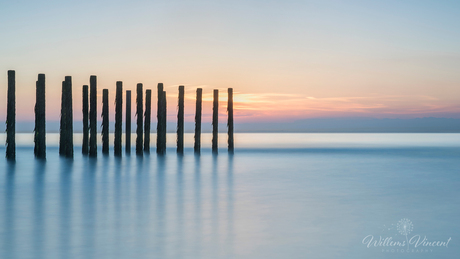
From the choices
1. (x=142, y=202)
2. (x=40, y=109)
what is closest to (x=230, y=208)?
(x=142, y=202)

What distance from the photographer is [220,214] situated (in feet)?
26.5

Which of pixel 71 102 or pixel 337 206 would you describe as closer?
pixel 337 206

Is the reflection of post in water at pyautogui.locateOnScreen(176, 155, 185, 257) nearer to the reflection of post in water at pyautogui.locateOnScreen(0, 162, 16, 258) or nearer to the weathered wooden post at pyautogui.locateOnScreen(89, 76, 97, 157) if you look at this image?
the reflection of post in water at pyautogui.locateOnScreen(0, 162, 16, 258)

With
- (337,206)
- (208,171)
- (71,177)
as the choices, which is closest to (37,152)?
(71,177)

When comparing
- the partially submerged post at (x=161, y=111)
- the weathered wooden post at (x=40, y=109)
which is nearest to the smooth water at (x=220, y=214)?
the weathered wooden post at (x=40, y=109)

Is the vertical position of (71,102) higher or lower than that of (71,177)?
higher

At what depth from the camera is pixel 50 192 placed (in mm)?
10844

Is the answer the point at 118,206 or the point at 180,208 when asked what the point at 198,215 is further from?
the point at 118,206

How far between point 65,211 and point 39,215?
1.40 ft

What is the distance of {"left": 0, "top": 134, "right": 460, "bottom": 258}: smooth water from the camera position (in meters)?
5.84

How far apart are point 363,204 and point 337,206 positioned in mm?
620

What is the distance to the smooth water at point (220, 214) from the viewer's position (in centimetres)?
584

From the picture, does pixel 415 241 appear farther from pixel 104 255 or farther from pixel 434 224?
pixel 104 255

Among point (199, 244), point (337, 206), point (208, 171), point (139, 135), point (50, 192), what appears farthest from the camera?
point (139, 135)
